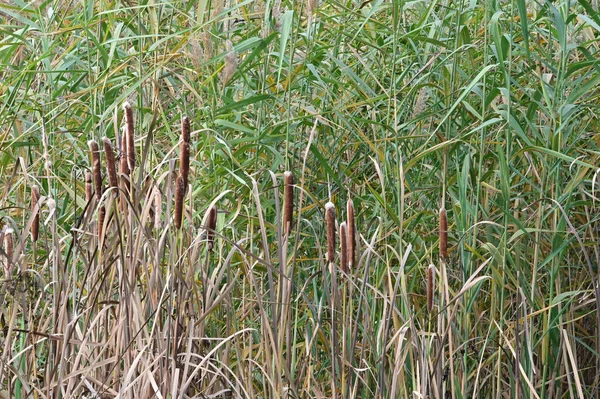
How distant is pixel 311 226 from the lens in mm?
2262

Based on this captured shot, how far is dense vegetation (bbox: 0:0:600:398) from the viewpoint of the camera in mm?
1890

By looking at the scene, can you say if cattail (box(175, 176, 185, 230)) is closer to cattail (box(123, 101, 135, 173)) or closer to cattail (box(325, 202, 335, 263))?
cattail (box(123, 101, 135, 173))

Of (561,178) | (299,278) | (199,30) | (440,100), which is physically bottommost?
(299,278)

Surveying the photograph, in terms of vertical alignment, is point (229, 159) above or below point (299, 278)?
above

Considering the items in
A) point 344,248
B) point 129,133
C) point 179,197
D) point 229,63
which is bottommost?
point 344,248

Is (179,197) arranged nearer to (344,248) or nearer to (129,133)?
(129,133)

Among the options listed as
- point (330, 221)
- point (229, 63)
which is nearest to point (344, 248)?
point (330, 221)

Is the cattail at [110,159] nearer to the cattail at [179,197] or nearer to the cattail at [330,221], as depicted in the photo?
the cattail at [179,197]

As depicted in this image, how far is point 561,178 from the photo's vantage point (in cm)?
233

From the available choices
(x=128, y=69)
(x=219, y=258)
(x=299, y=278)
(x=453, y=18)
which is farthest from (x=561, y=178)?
(x=128, y=69)

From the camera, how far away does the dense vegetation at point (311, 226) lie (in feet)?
6.20

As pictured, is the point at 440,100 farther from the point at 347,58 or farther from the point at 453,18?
the point at 347,58

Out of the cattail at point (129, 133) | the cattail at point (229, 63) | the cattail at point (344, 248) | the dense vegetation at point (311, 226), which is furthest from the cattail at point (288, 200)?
the cattail at point (229, 63)

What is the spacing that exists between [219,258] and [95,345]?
1.34ft
